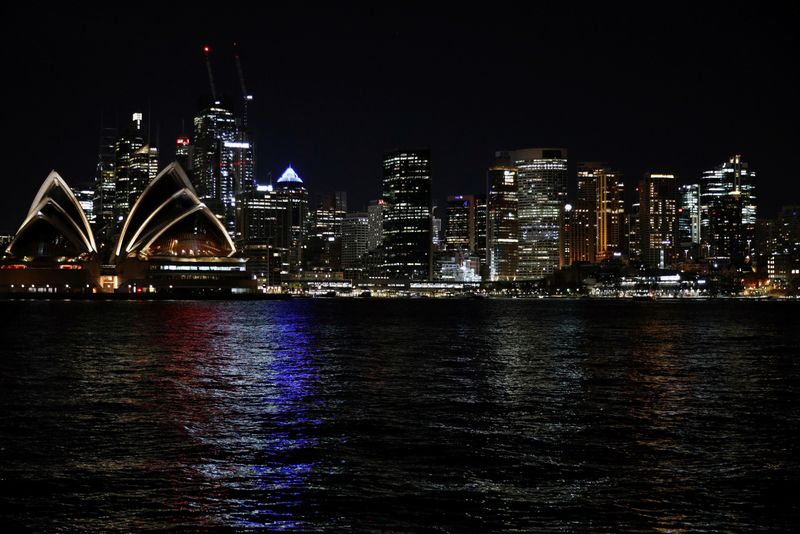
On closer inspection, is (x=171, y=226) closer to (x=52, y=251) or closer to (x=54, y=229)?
(x=54, y=229)

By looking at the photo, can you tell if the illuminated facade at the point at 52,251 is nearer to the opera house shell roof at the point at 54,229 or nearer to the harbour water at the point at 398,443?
the opera house shell roof at the point at 54,229

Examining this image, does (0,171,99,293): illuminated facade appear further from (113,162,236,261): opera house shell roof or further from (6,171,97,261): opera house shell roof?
(113,162,236,261): opera house shell roof

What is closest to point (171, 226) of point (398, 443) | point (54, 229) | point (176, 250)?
point (176, 250)

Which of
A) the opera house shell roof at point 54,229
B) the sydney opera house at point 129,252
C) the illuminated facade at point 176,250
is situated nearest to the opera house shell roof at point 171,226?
the illuminated facade at point 176,250

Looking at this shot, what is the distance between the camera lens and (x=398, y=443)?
18594 mm

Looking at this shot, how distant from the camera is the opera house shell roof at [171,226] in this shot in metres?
129

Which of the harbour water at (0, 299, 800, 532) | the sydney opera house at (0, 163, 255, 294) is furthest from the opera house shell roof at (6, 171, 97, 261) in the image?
the harbour water at (0, 299, 800, 532)

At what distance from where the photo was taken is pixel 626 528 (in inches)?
481

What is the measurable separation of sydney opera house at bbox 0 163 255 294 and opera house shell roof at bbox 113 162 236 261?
0.48ft

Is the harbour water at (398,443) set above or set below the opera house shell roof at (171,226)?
below

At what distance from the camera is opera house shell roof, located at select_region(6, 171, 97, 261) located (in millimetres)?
133750

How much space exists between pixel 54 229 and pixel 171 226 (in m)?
21.2

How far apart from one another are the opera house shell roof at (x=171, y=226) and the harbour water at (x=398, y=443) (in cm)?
9224

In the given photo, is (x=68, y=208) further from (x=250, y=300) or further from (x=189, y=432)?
(x=189, y=432)
